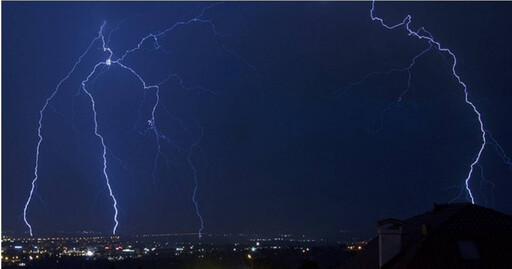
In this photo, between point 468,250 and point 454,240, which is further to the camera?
point 454,240

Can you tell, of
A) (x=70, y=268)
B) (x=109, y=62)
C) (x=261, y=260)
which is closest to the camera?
(x=261, y=260)

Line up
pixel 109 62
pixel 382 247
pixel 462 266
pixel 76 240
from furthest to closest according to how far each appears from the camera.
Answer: pixel 76 240, pixel 109 62, pixel 382 247, pixel 462 266

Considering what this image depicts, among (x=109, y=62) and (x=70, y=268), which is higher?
(x=109, y=62)

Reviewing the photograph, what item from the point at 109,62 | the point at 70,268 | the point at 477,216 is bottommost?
the point at 70,268

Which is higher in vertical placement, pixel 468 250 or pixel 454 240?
pixel 454 240

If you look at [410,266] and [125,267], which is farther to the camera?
[125,267]

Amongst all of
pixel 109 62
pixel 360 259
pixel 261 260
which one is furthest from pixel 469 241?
pixel 109 62

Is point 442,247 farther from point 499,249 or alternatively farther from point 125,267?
point 125,267

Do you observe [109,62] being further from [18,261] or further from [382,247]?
[18,261]
